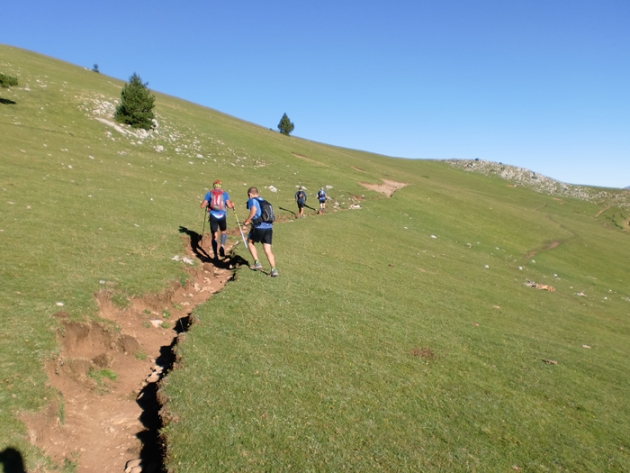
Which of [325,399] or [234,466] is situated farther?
[325,399]

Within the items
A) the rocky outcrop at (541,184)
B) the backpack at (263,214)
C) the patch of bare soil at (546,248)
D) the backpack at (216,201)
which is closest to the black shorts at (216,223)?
the backpack at (216,201)

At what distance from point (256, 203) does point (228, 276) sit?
295 centimetres

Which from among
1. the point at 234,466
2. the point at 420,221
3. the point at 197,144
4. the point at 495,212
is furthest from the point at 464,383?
the point at 495,212

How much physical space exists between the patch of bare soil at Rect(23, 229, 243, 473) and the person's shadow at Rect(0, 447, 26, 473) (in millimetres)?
345

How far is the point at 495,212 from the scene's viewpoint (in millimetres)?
47750

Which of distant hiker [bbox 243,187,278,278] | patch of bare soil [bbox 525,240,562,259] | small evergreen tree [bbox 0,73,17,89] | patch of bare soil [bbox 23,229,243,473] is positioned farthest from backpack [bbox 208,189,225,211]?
small evergreen tree [bbox 0,73,17,89]

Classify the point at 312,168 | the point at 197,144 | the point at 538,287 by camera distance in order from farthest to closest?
the point at 312,168 → the point at 197,144 → the point at 538,287

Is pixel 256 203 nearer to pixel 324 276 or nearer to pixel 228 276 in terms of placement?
pixel 228 276

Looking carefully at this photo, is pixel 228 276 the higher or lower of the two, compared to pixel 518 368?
lower

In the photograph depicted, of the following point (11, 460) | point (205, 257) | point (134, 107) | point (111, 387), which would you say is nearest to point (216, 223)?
point (205, 257)

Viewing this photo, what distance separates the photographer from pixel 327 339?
32.1 feet

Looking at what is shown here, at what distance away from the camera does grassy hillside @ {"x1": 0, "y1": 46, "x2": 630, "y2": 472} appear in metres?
6.35

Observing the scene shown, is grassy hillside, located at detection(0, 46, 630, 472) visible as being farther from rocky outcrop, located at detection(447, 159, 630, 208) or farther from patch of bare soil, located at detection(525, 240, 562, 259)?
rocky outcrop, located at detection(447, 159, 630, 208)

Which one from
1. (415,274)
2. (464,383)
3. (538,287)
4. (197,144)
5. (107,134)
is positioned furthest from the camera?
(197,144)
